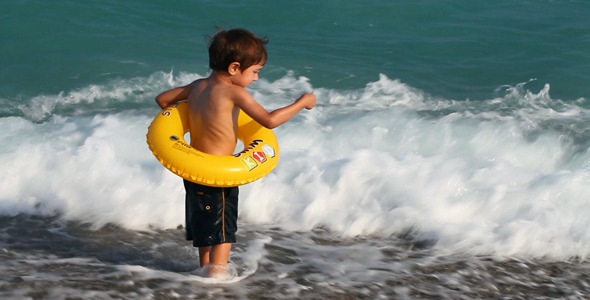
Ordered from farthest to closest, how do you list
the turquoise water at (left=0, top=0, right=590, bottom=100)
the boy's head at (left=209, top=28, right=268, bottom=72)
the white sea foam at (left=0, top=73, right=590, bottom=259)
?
1. the turquoise water at (left=0, top=0, right=590, bottom=100)
2. the white sea foam at (left=0, top=73, right=590, bottom=259)
3. the boy's head at (left=209, top=28, right=268, bottom=72)

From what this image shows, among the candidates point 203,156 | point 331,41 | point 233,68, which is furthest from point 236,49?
point 331,41

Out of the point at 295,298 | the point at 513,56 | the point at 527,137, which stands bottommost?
the point at 295,298

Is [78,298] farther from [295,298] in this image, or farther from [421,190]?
[421,190]

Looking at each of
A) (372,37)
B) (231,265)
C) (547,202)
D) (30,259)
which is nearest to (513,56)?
(372,37)

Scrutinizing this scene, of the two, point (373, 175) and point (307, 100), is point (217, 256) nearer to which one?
point (307, 100)

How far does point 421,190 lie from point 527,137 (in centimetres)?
172

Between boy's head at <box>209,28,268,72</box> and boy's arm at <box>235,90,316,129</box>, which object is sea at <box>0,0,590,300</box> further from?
boy's head at <box>209,28,268,72</box>

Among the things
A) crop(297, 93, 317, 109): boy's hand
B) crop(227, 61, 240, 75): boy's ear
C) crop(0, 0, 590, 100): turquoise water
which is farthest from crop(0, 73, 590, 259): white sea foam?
crop(227, 61, 240, 75): boy's ear

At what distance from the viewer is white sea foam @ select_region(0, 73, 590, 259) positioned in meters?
5.47

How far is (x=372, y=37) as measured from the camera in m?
10.2

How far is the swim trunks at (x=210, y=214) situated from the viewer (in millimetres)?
4180

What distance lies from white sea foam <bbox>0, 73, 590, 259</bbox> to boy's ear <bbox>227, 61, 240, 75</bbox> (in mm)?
1769

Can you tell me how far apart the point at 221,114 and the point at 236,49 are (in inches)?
14.4

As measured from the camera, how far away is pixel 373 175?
608cm
